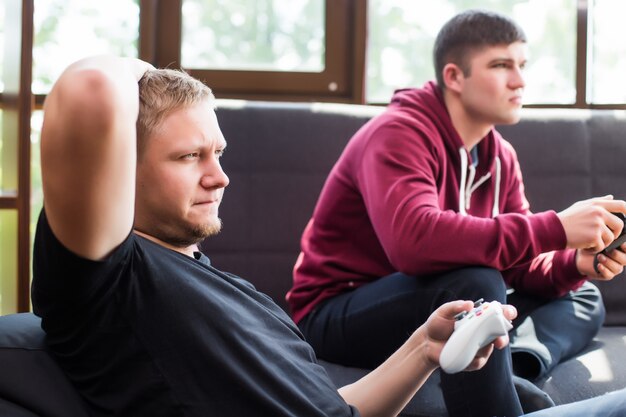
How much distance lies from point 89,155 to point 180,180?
9.5 inches

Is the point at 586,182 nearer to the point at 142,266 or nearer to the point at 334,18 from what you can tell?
the point at 334,18

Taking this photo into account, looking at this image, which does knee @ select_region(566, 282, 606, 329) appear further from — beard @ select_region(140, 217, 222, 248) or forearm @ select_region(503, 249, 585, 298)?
beard @ select_region(140, 217, 222, 248)

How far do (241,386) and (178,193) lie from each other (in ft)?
0.82

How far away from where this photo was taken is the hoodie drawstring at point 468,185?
6.73ft

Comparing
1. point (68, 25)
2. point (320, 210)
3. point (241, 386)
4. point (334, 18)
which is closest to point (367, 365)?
point (320, 210)

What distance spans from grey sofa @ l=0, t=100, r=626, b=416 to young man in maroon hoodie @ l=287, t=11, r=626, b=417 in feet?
0.43

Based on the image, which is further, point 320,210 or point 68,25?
point 68,25

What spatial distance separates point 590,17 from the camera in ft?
9.78

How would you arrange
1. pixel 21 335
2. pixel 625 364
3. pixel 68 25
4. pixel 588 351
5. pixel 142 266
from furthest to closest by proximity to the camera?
pixel 68 25, pixel 588 351, pixel 625 364, pixel 21 335, pixel 142 266

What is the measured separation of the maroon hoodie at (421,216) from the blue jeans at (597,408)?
1.89 feet

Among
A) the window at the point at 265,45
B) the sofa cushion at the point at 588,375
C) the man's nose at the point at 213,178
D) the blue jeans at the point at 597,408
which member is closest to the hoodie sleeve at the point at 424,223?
the sofa cushion at the point at 588,375

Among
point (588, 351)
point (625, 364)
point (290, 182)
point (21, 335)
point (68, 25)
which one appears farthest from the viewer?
point (68, 25)

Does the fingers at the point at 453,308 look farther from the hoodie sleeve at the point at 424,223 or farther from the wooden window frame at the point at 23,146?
the wooden window frame at the point at 23,146

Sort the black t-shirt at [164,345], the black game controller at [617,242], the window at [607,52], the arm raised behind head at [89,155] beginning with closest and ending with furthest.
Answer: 1. the arm raised behind head at [89,155]
2. the black t-shirt at [164,345]
3. the black game controller at [617,242]
4. the window at [607,52]
